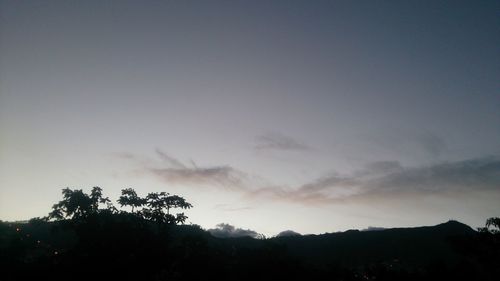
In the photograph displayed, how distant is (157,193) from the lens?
43375 mm

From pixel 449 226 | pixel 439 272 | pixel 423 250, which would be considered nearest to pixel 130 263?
pixel 439 272

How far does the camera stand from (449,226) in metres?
73.1

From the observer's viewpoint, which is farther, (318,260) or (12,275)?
(318,260)

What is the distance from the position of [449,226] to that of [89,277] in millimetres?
71914

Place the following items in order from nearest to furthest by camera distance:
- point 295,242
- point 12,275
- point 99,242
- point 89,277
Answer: point 89,277 → point 99,242 → point 12,275 → point 295,242

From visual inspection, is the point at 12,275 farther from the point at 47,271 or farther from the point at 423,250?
the point at 423,250

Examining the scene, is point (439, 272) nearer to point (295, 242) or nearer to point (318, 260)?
point (318, 260)

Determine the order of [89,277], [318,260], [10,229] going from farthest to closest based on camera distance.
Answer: [318,260] < [10,229] < [89,277]

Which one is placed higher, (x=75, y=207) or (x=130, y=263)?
(x=75, y=207)

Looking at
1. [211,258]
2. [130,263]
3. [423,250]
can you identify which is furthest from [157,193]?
[423,250]

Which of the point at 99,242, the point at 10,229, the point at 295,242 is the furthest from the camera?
the point at 295,242

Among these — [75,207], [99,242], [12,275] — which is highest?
[75,207]

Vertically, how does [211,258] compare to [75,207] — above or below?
below

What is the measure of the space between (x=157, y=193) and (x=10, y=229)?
33.0 metres
